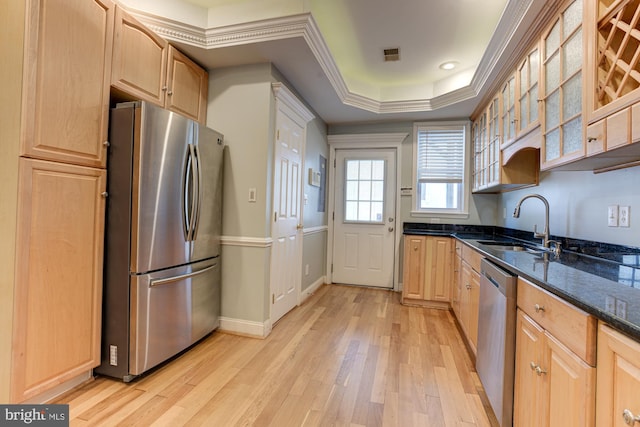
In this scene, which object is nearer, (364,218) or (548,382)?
(548,382)

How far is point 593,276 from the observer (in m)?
1.28

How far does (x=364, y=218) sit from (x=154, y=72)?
3.12 metres

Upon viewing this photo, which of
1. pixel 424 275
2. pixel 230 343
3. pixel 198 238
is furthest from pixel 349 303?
pixel 198 238

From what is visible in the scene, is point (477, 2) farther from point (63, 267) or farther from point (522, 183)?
point (63, 267)

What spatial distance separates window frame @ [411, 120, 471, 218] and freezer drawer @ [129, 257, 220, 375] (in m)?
2.84

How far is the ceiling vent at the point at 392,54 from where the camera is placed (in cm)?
302

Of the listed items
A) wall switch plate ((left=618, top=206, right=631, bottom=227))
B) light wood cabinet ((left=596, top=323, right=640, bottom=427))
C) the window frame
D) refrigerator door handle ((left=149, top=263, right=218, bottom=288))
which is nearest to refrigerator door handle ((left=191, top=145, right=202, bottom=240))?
refrigerator door handle ((left=149, top=263, right=218, bottom=288))

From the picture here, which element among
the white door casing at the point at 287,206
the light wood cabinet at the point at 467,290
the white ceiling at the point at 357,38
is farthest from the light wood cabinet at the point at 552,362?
the white door casing at the point at 287,206

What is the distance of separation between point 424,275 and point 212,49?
10.4 ft

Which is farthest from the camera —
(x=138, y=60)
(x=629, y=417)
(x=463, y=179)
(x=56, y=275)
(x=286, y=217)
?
(x=463, y=179)

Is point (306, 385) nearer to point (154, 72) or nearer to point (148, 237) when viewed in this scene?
point (148, 237)

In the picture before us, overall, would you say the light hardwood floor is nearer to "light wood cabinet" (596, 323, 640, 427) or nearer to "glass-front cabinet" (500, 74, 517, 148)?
"light wood cabinet" (596, 323, 640, 427)

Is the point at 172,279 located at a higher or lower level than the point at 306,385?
higher

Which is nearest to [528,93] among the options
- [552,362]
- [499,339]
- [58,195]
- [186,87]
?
[499,339]
